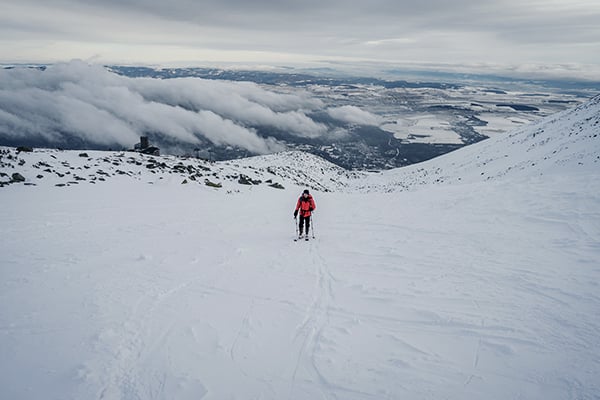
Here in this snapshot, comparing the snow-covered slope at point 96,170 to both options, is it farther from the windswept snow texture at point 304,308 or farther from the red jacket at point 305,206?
the red jacket at point 305,206

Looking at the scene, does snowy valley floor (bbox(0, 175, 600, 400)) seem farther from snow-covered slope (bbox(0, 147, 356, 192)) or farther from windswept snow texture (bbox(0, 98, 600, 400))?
snow-covered slope (bbox(0, 147, 356, 192))

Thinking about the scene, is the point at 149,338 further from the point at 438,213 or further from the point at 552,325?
the point at 438,213

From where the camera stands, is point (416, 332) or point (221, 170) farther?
point (221, 170)

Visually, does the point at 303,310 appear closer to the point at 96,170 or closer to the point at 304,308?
the point at 304,308

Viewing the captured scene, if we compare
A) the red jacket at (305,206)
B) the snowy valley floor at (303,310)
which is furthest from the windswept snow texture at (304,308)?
the red jacket at (305,206)

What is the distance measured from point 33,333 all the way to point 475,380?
763cm

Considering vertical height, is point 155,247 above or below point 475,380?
below

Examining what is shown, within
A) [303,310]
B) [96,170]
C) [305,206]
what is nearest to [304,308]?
[303,310]

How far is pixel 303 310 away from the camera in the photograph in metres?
6.75

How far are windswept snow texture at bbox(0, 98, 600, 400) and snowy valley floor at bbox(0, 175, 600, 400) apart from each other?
0.03m

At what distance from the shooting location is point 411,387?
4.56 m

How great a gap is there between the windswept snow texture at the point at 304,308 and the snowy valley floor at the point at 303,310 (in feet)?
0.11

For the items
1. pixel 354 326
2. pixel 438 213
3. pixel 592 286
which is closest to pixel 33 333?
pixel 354 326

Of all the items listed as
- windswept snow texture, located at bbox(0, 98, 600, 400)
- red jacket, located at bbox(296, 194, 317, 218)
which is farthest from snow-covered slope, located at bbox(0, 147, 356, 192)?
red jacket, located at bbox(296, 194, 317, 218)
